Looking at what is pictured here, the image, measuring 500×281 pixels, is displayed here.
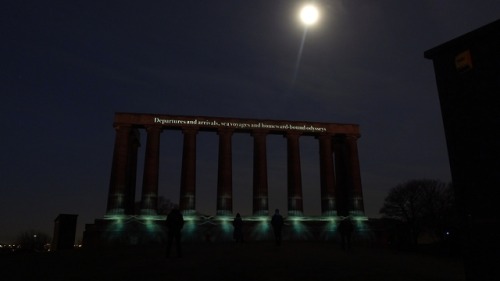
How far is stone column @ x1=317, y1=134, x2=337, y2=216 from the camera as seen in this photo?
155 feet

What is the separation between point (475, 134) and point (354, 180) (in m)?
41.2

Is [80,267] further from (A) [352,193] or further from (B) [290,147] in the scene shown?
(A) [352,193]


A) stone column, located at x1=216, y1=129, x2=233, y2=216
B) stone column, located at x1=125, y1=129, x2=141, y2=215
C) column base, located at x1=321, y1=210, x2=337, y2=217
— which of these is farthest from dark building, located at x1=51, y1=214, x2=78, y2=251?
column base, located at x1=321, y1=210, x2=337, y2=217

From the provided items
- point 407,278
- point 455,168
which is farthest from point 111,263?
point 455,168

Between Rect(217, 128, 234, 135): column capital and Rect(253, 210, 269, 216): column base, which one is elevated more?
Rect(217, 128, 234, 135): column capital

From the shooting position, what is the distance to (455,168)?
872cm

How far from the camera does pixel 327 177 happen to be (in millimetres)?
48344

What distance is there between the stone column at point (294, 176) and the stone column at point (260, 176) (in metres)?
3.02

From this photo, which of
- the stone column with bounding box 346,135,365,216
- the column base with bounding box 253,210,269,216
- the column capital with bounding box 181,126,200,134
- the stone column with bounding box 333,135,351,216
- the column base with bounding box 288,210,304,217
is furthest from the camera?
the stone column with bounding box 333,135,351,216

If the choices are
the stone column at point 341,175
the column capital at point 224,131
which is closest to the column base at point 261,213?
the column capital at point 224,131

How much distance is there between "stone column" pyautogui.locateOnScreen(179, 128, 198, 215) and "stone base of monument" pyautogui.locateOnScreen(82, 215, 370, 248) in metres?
1.47

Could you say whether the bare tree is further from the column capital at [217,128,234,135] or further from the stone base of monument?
the column capital at [217,128,234,135]

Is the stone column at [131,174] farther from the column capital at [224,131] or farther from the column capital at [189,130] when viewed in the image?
the column capital at [224,131]

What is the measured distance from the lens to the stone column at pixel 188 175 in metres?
43.9
